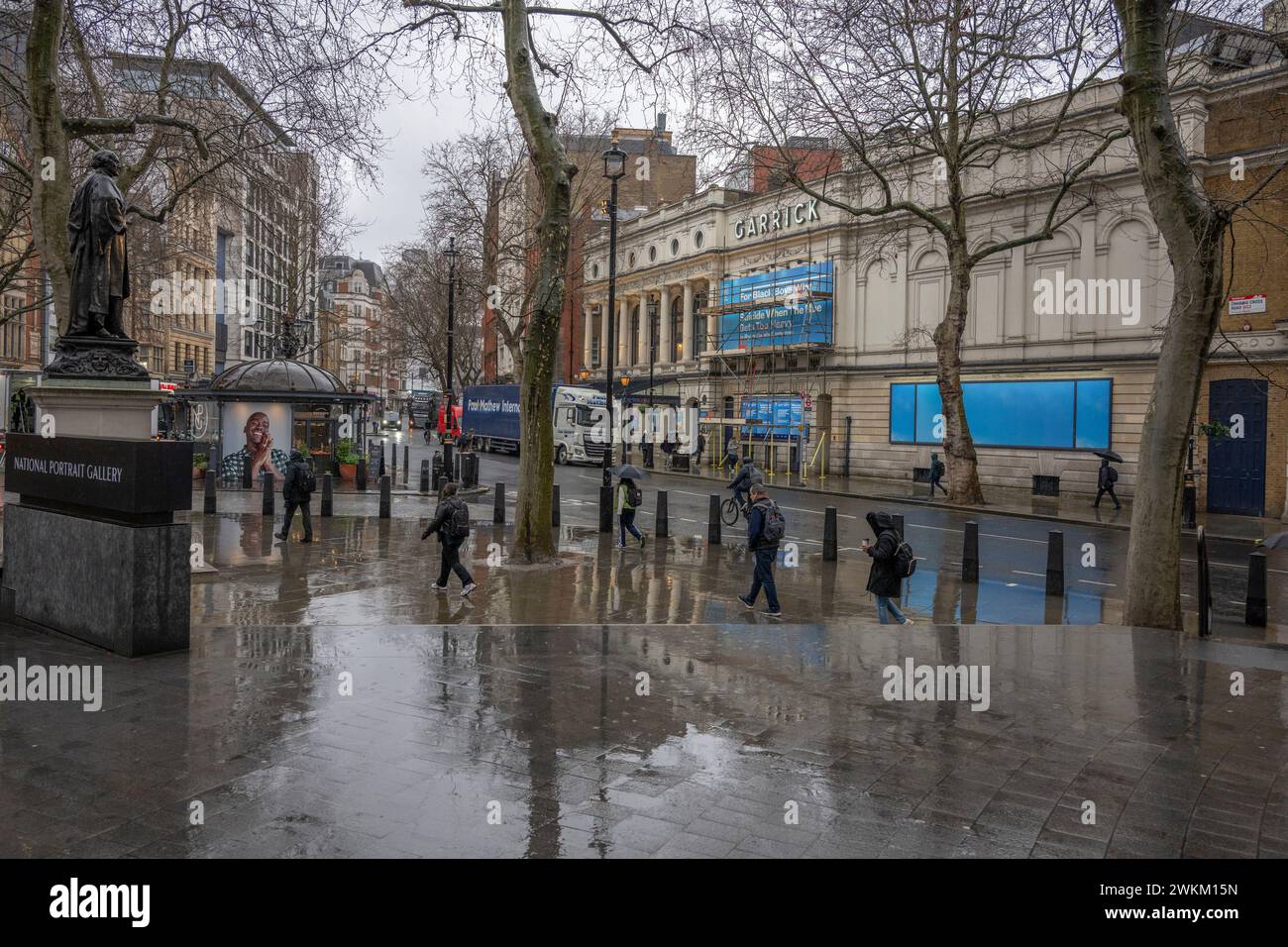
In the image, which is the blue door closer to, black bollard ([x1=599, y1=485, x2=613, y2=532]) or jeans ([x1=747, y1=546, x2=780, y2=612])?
black bollard ([x1=599, y1=485, x2=613, y2=532])

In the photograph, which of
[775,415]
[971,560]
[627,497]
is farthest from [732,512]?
[775,415]

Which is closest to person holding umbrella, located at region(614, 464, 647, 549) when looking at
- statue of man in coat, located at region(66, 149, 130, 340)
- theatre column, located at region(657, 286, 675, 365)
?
statue of man in coat, located at region(66, 149, 130, 340)

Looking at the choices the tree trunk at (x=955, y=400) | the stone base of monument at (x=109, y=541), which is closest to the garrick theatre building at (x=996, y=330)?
the tree trunk at (x=955, y=400)

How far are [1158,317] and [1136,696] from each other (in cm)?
2554

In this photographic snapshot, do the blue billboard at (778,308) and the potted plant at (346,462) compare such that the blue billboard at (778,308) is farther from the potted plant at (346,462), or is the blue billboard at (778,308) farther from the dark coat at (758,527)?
the dark coat at (758,527)

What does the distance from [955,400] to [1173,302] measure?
1750 centimetres

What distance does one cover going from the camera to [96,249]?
847 cm

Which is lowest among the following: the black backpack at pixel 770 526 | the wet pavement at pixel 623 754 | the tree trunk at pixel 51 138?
the wet pavement at pixel 623 754

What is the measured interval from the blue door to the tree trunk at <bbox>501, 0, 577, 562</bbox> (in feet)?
70.4

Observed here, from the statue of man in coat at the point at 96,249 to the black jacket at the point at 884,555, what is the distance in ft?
24.7

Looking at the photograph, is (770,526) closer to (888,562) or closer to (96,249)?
(888,562)

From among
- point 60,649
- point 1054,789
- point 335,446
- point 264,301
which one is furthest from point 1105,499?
point 264,301

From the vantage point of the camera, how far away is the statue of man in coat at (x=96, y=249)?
8398 millimetres
